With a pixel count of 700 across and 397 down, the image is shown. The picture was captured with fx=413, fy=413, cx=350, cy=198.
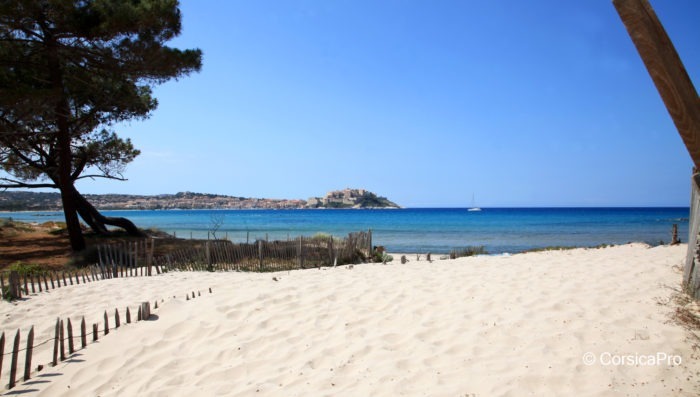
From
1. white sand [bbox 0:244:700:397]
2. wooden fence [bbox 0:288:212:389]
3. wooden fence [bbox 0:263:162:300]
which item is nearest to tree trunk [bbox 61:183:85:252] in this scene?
wooden fence [bbox 0:263:162:300]

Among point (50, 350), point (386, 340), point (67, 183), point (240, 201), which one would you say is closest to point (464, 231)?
point (67, 183)

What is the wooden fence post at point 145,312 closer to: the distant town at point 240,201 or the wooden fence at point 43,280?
the wooden fence at point 43,280

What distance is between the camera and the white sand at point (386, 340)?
11.7 feet

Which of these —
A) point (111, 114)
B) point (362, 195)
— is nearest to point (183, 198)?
point (362, 195)

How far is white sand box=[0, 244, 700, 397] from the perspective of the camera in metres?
3.56

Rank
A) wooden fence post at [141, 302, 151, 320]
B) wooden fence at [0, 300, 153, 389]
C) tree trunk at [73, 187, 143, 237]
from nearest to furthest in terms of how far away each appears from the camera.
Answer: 1. wooden fence at [0, 300, 153, 389]
2. wooden fence post at [141, 302, 151, 320]
3. tree trunk at [73, 187, 143, 237]

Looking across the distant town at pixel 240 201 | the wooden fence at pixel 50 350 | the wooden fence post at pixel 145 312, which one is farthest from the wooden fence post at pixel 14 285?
the distant town at pixel 240 201

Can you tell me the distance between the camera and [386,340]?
4.54m

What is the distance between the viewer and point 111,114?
16297 millimetres

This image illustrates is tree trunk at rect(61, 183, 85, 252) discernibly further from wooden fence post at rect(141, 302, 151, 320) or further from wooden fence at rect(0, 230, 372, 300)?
wooden fence post at rect(141, 302, 151, 320)

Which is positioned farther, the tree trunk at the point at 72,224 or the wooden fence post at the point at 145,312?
the tree trunk at the point at 72,224

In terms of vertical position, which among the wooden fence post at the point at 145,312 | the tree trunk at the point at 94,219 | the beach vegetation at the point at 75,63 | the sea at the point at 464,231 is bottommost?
the sea at the point at 464,231

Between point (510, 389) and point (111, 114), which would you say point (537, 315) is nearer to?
point (510, 389)

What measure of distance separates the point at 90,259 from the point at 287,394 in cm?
1166
